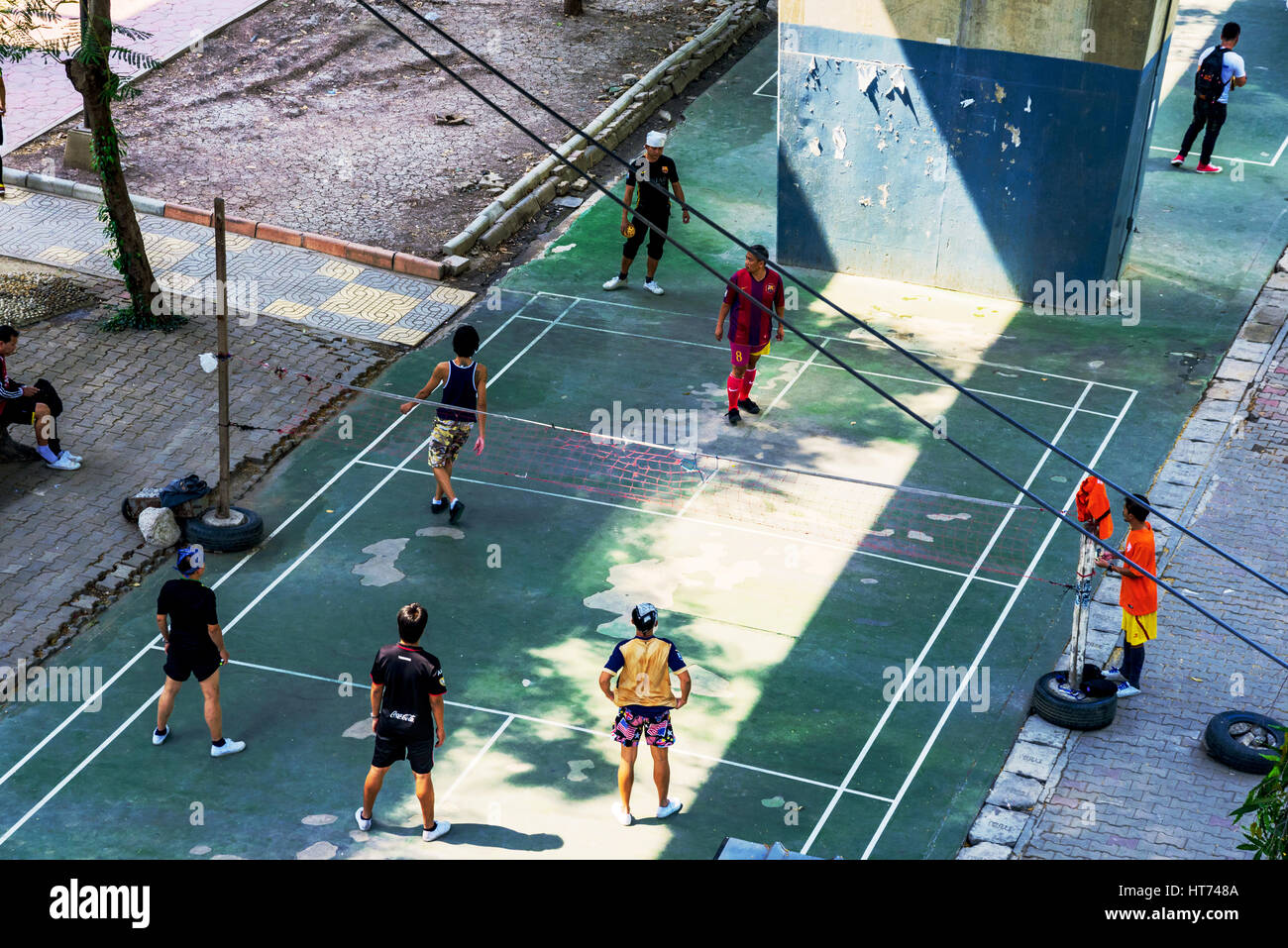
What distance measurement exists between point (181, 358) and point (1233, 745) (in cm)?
1080

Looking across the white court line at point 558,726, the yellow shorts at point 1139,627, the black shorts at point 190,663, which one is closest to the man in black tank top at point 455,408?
the white court line at point 558,726

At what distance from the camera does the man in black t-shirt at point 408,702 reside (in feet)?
32.6

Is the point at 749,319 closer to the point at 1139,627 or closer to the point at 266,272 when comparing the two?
the point at 1139,627

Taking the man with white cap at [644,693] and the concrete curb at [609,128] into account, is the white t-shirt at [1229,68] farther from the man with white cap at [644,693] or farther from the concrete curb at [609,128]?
the man with white cap at [644,693]

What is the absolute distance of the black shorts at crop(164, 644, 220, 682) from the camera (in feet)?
35.7

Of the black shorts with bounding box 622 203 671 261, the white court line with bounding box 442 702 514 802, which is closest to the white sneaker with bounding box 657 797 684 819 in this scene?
the white court line with bounding box 442 702 514 802

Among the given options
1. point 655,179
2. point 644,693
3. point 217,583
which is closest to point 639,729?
point 644,693

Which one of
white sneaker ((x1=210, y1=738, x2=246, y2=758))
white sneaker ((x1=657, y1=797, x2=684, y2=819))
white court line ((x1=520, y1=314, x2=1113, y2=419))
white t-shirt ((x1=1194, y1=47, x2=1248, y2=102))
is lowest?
white sneaker ((x1=210, y1=738, x2=246, y2=758))

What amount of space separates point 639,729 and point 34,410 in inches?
282

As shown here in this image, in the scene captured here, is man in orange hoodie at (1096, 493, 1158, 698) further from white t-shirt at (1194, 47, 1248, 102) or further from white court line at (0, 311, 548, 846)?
white t-shirt at (1194, 47, 1248, 102)

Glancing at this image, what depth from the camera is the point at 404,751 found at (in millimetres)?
10227

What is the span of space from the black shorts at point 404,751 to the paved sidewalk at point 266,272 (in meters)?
7.60

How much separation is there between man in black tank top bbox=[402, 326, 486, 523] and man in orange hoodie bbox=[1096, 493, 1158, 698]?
5465mm
